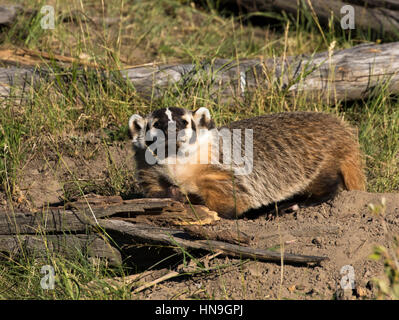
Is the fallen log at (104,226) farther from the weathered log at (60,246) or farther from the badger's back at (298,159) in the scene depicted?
the badger's back at (298,159)

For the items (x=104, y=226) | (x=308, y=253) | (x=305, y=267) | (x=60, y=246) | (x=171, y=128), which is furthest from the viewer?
(x=171, y=128)

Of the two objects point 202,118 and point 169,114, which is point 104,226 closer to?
point 169,114

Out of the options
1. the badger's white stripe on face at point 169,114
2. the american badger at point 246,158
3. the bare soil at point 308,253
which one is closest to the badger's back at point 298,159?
the american badger at point 246,158

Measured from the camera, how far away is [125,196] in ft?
14.6

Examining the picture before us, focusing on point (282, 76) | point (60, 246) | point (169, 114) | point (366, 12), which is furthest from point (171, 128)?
point (366, 12)

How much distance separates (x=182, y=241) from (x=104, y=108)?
236 cm

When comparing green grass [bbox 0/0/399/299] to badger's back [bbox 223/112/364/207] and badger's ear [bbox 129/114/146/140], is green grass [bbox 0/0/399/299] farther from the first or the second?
badger's ear [bbox 129/114/146/140]

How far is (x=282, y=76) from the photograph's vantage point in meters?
5.23

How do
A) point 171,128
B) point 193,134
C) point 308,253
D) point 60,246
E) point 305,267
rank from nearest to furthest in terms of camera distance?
1. point 305,267
2. point 308,253
3. point 60,246
4. point 171,128
5. point 193,134

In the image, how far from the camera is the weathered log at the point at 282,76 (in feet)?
17.1

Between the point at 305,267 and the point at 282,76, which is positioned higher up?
the point at 282,76
